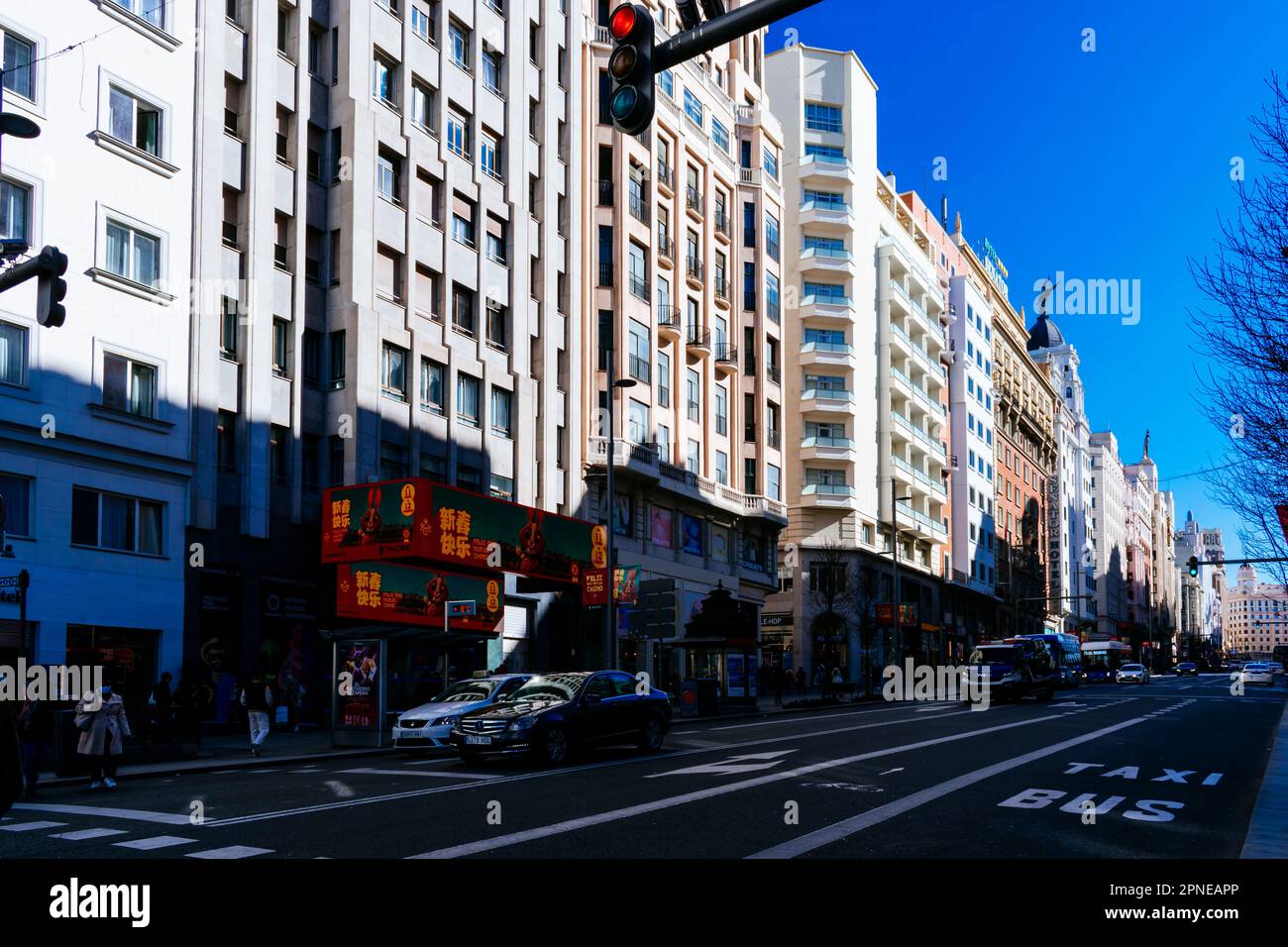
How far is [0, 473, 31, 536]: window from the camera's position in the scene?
84.0 feet

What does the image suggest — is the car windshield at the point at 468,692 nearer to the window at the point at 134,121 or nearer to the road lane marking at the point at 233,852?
the road lane marking at the point at 233,852

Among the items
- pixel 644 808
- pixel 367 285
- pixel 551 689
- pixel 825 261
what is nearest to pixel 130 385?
pixel 367 285

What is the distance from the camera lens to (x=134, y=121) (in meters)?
29.2

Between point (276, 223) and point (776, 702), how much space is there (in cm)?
2454

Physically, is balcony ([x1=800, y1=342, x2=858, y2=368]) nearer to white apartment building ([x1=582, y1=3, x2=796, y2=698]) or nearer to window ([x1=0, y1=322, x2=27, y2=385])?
white apartment building ([x1=582, y1=3, x2=796, y2=698])

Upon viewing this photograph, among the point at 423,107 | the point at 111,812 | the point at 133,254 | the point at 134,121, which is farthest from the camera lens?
the point at 423,107

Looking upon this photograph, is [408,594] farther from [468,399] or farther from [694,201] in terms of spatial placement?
[694,201]

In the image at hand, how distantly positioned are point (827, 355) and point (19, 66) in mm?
48994

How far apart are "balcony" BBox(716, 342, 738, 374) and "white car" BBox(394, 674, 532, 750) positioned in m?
31.3

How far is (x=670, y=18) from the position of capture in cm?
5228

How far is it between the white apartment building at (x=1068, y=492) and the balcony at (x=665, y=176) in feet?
282

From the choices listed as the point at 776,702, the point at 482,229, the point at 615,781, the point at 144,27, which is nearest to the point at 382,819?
the point at 615,781
